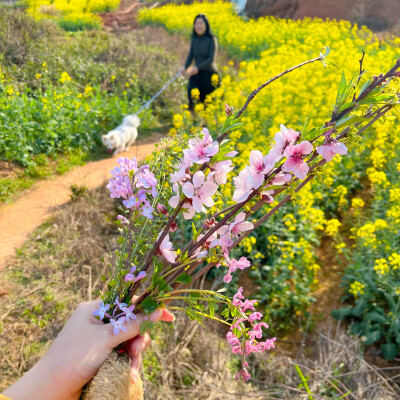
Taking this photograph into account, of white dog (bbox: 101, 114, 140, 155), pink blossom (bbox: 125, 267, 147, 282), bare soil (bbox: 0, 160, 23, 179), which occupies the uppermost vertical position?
pink blossom (bbox: 125, 267, 147, 282)

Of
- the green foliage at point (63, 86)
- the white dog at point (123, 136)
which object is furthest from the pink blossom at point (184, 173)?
the white dog at point (123, 136)

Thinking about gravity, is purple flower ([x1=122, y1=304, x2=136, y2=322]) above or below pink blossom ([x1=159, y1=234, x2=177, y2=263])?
below

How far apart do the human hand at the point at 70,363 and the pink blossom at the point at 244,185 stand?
14.5 inches

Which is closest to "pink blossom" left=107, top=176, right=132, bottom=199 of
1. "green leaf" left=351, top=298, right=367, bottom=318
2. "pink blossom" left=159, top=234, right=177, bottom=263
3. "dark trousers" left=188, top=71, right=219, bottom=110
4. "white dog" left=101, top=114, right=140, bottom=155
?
"pink blossom" left=159, top=234, right=177, bottom=263

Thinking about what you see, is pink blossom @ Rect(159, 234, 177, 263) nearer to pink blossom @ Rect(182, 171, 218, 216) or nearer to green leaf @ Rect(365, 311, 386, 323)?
pink blossom @ Rect(182, 171, 218, 216)

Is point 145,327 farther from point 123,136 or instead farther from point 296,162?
point 123,136

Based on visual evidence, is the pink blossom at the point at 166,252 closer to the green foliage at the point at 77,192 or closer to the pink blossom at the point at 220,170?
the pink blossom at the point at 220,170

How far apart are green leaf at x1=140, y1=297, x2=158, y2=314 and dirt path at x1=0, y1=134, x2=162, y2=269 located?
3292 millimetres

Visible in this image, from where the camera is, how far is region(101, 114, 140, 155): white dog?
6398mm

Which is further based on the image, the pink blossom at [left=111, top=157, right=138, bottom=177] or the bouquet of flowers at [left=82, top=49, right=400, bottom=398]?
the pink blossom at [left=111, top=157, right=138, bottom=177]

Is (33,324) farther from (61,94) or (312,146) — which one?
(61,94)

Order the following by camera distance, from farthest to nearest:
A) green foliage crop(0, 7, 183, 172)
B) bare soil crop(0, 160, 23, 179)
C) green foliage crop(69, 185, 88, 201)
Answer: green foliage crop(0, 7, 183, 172)
bare soil crop(0, 160, 23, 179)
green foliage crop(69, 185, 88, 201)

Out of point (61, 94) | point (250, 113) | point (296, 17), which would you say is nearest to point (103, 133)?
point (61, 94)

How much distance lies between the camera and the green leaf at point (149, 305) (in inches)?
41.0
